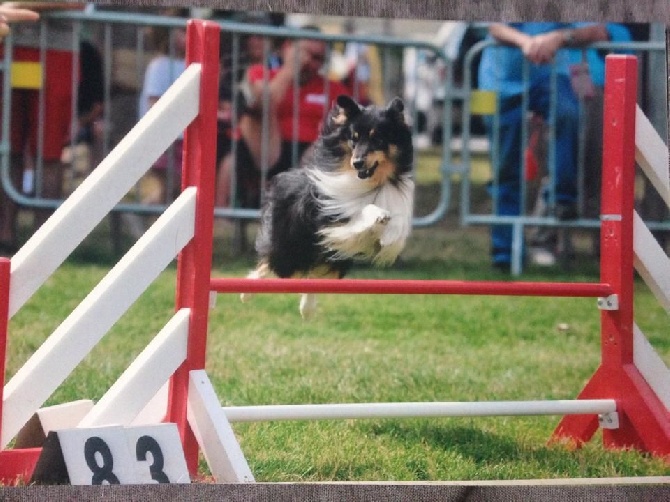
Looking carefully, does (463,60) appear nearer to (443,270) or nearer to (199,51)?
(443,270)

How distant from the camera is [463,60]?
14.0 ft

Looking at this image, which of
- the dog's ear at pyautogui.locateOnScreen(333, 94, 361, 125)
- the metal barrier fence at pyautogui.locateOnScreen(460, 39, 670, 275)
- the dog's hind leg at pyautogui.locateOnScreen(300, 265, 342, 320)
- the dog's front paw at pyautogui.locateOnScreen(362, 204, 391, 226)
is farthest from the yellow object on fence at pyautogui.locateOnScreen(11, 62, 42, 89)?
the dog's front paw at pyautogui.locateOnScreen(362, 204, 391, 226)

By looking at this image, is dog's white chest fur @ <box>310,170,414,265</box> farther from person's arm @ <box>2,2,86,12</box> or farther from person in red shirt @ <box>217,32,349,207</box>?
person in red shirt @ <box>217,32,349,207</box>

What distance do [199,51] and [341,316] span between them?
1.54m

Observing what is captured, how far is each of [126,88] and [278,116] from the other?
0.83 m

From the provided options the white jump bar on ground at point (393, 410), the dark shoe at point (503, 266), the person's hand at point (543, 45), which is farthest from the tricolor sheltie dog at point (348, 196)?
the dark shoe at point (503, 266)

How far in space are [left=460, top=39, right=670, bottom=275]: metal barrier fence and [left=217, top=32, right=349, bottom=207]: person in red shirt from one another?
649 mm

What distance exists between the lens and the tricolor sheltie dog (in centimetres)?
244

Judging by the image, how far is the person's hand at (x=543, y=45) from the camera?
3013mm

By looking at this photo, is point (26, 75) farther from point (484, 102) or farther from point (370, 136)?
point (370, 136)

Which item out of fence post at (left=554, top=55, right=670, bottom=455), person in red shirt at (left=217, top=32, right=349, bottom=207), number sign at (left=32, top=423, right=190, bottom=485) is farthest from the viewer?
person in red shirt at (left=217, top=32, right=349, bottom=207)

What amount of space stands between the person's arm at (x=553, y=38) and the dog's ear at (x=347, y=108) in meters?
0.57

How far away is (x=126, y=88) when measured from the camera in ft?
14.9

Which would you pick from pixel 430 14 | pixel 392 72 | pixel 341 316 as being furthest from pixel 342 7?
pixel 392 72
